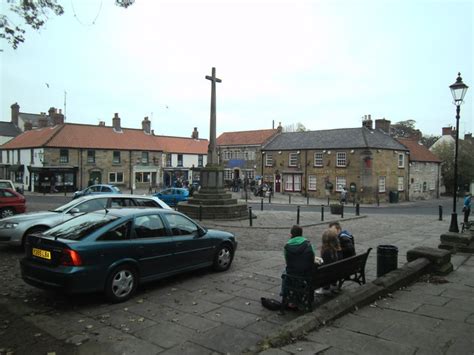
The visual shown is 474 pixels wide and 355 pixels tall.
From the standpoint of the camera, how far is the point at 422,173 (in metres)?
49.4

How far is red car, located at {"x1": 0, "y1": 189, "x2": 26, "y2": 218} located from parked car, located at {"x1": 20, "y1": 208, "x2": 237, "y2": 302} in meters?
10.8

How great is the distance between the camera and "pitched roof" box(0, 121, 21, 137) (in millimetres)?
61875

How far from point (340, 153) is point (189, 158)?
2614cm

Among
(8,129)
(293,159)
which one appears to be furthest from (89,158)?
(8,129)

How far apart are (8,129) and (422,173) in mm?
64048

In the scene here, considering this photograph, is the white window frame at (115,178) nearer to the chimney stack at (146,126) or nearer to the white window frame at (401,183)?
the chimney stack at (146,126)

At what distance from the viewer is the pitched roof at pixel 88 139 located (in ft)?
147

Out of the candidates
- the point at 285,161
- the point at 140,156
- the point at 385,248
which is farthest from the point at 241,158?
the point at 385,248

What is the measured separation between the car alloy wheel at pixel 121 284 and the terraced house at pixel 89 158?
40063mm

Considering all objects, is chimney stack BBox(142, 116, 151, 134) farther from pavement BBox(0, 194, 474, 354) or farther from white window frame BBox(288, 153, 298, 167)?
pavement BBox(0, 194, 474, 354)

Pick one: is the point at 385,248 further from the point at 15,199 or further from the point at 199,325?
the point at 15,199

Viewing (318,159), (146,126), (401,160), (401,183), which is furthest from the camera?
(146,126)

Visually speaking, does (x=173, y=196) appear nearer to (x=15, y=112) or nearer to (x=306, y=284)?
(x=306, y=284)

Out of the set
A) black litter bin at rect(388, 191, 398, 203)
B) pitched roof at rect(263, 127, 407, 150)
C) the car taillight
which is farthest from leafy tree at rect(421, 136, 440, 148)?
the car taillight
